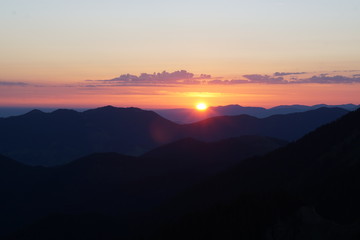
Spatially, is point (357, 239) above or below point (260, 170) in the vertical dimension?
above

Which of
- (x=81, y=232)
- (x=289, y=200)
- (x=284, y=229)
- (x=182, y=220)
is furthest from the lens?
(x=81, y=232)

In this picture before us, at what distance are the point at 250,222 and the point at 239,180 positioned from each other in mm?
88540

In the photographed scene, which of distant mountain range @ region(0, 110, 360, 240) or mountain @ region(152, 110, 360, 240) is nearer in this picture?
mountain @ region(152, 110, 360, 240)

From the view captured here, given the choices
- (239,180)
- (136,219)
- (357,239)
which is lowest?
(136,219)

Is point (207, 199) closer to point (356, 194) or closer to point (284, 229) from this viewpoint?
point (356, 194)

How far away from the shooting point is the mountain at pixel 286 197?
2457 inches

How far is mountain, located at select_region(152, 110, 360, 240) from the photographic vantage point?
62.4 m

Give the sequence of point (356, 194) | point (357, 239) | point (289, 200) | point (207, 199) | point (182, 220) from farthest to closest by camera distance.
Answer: point (207, 199) → point (356, 194) → point (182, 220) → point (289, 200) → point (357, 239)

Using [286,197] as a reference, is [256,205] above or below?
below

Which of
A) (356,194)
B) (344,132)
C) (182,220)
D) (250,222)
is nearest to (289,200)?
(250,222)

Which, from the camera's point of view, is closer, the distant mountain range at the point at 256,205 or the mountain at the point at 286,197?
the mountain at the point at 286,197

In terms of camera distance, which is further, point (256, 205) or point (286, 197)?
point (256, 205)

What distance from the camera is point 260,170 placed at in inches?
6270

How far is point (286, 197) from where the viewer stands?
69.4 m
